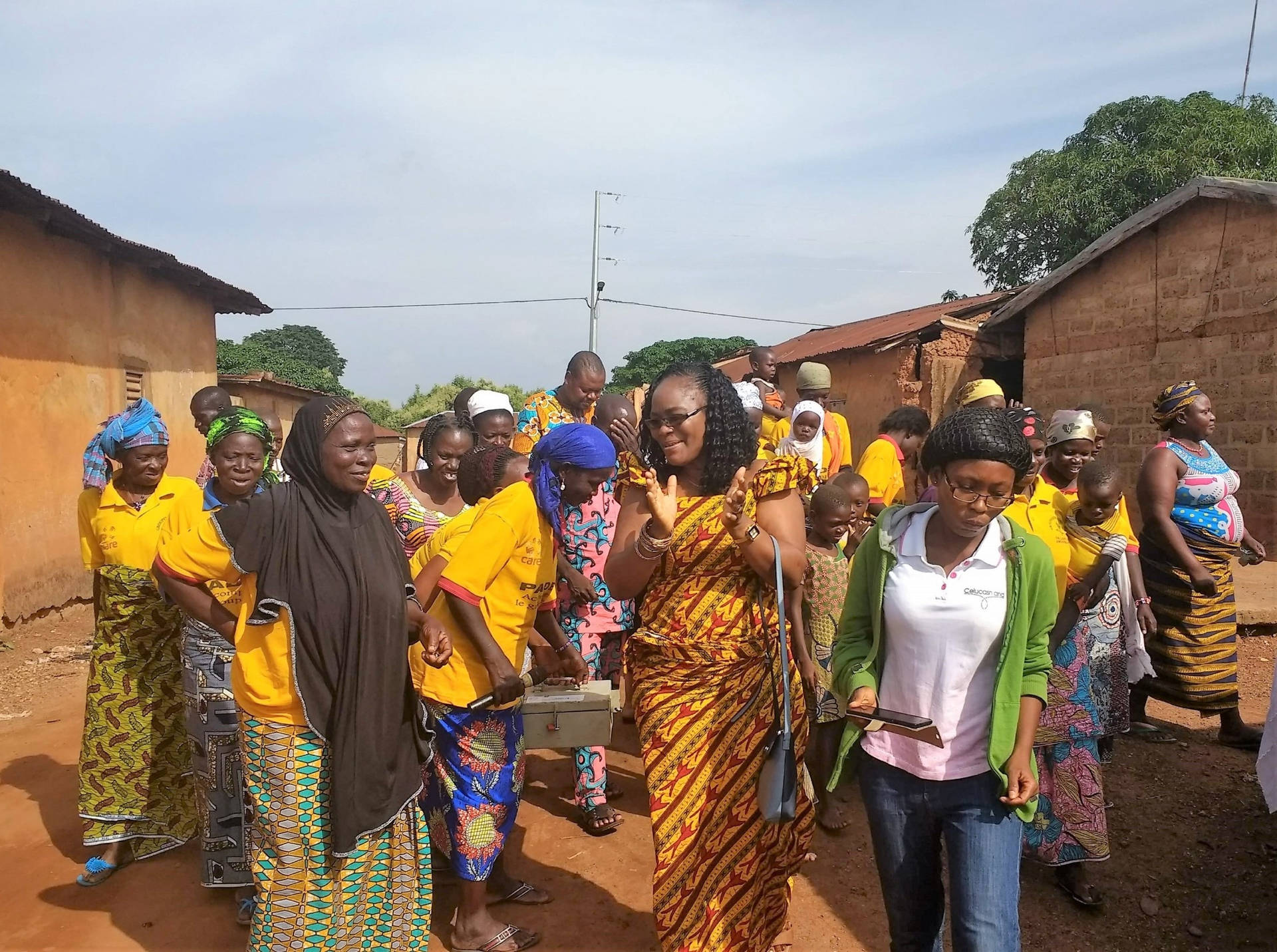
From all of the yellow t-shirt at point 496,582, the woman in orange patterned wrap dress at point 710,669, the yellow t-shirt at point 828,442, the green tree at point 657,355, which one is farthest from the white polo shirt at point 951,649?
the green tree at point 657,355

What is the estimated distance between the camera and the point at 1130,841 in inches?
150

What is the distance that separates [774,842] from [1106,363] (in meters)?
8.45

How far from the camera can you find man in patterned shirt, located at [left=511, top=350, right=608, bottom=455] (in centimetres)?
550

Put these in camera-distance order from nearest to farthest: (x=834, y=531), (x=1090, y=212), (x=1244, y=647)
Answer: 1. (x=834, y=531)
2. (x=1244, y=647)
3. (x=1090, y=212)

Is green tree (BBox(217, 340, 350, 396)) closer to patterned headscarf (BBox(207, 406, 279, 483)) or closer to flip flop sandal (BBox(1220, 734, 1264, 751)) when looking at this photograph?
patterned headscarf (BBox(207, 406, 279, 483))

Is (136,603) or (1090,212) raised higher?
(1090,212)

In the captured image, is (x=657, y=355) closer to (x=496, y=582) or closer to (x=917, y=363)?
(x=917, y=363)

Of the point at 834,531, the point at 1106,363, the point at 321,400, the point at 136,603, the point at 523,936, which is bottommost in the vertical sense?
the point at 523,936

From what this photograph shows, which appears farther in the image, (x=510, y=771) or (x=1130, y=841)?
(x=1130, y=841)

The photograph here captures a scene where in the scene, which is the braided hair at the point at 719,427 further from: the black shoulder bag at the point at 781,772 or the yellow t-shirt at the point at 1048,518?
the yellow t-shirt at the point at 1048,518

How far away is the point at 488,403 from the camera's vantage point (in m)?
5.20

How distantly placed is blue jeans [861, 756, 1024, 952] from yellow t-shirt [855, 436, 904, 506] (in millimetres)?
3325

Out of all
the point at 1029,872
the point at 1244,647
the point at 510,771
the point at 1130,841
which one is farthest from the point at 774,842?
the point at 1244,647

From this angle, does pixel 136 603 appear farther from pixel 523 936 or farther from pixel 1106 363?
pixel 1106 363
